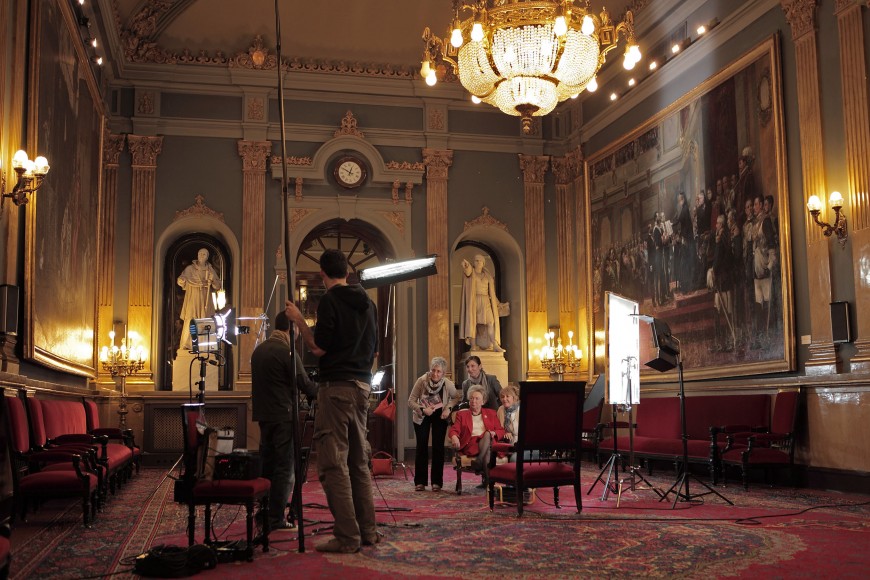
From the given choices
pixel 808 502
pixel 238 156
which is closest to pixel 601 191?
pixel 238 156

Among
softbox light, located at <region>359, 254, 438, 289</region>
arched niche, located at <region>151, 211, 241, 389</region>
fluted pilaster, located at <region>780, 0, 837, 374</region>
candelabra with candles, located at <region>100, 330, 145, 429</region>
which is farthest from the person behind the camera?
arched niche, located at <region>151, 211, 241, 389</region>

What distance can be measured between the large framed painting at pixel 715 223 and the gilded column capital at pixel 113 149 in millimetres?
7564

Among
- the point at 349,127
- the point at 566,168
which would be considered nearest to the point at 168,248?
the point at 349,127

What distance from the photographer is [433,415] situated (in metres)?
9.08

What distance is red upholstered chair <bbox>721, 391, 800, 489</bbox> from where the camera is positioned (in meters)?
8.78

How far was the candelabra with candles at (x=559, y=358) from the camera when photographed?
46.5 feet

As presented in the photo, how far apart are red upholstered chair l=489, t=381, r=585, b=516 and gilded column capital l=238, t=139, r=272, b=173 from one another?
8414 millimetres

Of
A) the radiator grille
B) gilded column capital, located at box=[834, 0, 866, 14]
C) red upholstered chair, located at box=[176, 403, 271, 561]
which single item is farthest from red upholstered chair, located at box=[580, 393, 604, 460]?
red upholstered chair, located at box=[176, 403, 271, 561]

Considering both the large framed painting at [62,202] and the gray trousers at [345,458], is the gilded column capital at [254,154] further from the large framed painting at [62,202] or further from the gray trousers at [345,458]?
the gray trousers at [345,458]

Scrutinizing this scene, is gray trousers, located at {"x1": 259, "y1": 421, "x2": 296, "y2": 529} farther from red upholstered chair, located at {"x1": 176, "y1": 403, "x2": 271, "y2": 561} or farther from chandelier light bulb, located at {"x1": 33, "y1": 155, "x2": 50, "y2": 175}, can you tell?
chandelier light bulb, located at {"x1": 33, "y1": 155, "x2": 50, "y2": 175}

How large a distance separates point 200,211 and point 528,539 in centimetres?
971

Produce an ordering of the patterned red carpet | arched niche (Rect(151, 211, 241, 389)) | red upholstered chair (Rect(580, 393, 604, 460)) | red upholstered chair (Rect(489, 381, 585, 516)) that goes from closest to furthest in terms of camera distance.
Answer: the patterned red carpet, red upholstered chair (Rect(489, 381, 585, 516)), red upholstered chair (Rect(580, 393, 604, 460)), arched niche (Rect(151, 211, 241, 389))

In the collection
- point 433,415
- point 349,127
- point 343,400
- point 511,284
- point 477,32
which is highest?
point 349,127

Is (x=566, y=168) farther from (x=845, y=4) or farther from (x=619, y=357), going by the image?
(x=619, y=357)
